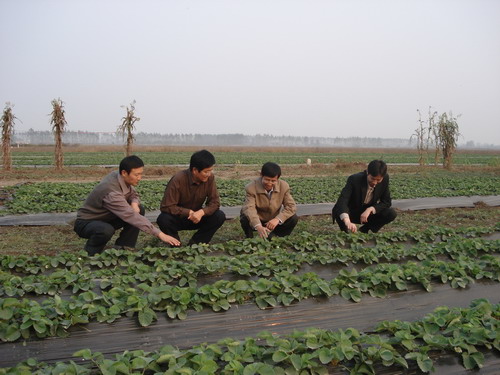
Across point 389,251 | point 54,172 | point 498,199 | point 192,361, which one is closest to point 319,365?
point 192,361

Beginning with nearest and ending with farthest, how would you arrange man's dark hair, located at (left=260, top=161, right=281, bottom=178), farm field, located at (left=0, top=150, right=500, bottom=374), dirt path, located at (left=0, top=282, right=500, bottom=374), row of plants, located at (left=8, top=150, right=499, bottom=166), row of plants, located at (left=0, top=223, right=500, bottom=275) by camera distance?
farm field, located at (left=0, top=150, right=500, bottom=374)
dirt path, located at (left=0, top=282, right=500, bottom=374)
row of plants, located at (left=0, top=223, right=500, bottom=275)
man's dark hair, located at (left=260, top=161, right=281, bottom=178)
row of plants, located at (left=8, top=150, right=499, bottom=166)

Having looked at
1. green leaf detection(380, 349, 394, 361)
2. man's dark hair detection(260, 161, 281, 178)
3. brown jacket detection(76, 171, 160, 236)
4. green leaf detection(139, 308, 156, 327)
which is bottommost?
green leaf detection(380, 349, 394, 361)

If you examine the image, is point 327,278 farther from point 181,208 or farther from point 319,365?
point 181,208

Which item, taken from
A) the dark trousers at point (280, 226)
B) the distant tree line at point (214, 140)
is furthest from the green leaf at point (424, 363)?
the distant tree line at point (214, 140)

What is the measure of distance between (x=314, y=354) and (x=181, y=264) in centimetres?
202

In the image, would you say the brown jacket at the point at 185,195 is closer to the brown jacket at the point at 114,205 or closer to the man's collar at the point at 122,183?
the brown jacket at the point at 114,205

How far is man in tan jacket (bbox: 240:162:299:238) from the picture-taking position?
5.92m

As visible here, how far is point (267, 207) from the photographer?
6.34 meters

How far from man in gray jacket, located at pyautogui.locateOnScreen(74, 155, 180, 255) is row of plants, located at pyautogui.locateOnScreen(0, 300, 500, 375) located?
7.55 ft

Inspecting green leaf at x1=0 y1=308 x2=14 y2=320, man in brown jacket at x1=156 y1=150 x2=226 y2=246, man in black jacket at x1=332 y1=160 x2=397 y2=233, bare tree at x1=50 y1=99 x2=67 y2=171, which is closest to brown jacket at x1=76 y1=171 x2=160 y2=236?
man in brown jacket at x1=156 y1=150 x2=226 y2=246

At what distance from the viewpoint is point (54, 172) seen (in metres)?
20.3

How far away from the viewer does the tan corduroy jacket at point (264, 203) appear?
6141 millimetres

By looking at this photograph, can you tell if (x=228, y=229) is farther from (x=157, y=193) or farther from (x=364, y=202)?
(x=157, y=193)

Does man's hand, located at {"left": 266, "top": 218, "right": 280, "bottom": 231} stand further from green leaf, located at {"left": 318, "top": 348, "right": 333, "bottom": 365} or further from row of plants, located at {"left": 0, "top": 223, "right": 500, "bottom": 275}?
green leaf, located at {"left": 318, "top": 348, "right": 333, "bottom": 365}
